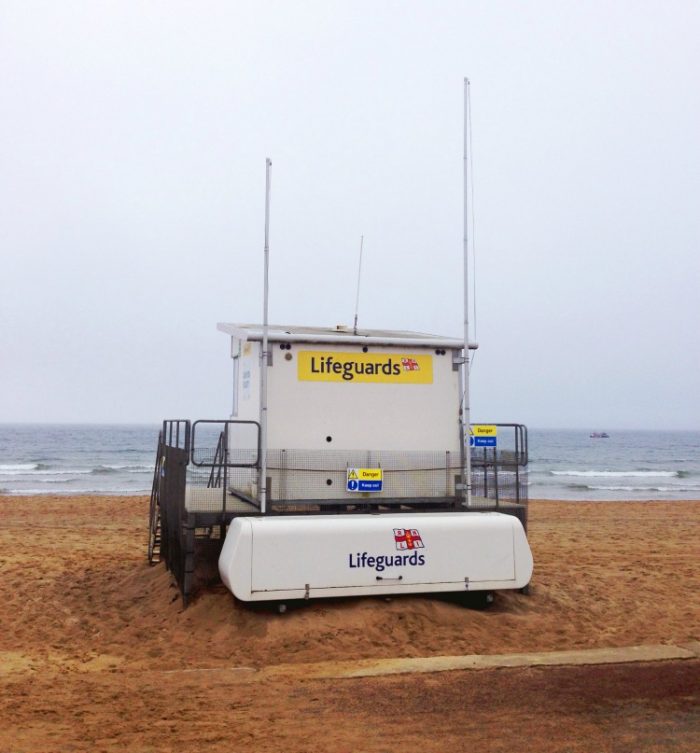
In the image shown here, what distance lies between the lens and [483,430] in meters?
11.4

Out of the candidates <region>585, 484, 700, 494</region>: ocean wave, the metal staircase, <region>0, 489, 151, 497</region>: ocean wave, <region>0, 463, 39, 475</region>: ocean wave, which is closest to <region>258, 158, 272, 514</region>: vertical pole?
the metal staircase

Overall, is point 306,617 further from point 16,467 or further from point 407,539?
point 16,467

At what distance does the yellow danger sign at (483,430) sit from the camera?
37.1ft

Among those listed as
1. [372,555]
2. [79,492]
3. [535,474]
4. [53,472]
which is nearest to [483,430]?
[372,555]

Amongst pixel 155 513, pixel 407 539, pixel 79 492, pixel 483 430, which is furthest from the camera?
pixel 79 492

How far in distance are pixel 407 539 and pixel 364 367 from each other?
249 centimetres

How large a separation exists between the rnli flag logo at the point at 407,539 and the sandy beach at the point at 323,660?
0.69 metres

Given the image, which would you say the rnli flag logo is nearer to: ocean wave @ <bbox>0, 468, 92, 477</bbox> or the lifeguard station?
the lifeguard station

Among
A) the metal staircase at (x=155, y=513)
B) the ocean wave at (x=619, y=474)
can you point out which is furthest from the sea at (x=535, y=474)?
the metal staircase at (x=155, y=513)

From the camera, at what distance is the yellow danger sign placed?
1130 cm

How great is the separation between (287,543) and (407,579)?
159 cm

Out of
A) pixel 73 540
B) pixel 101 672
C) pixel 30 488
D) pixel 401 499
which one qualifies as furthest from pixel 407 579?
pixel 30 488

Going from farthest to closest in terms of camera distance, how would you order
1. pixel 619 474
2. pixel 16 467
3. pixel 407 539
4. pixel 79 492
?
pixel 619 474 → pixel 16 467 → pixel 79 492 → pixel 407 539

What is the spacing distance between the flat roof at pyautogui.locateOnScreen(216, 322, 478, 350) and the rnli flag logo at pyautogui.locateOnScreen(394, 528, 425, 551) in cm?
263
